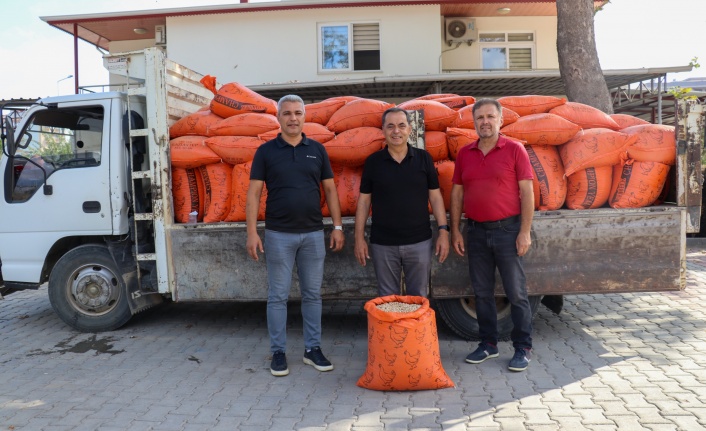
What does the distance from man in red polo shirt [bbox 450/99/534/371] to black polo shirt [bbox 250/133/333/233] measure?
1.09 metres

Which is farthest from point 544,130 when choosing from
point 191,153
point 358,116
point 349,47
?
point 349,47

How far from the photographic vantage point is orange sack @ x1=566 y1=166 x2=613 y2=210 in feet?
15.6

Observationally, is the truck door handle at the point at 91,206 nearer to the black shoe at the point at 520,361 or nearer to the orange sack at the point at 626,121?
the black shoe at the point at 520,361

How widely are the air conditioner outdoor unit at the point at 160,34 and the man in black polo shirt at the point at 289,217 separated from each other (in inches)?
455

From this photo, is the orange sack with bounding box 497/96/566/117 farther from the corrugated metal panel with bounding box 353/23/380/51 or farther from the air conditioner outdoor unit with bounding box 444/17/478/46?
the air conditioner outdoor unit with bounding box 444/17/478/46

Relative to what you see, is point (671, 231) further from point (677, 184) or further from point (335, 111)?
point (335, 111)

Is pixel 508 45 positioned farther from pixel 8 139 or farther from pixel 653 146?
pixel 8 139

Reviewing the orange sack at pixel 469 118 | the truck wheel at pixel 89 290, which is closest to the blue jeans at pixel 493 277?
the orange sack at pixel 469 118

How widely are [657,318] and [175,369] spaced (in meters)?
4.64

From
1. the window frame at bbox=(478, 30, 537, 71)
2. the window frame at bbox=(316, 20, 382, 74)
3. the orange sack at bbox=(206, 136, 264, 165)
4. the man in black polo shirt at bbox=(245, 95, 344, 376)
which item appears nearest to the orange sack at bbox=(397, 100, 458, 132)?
the man in black polo shirt at bbox=(245, 95, 344, 376)

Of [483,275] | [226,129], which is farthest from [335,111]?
[483,275]

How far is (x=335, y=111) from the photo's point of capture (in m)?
5.28

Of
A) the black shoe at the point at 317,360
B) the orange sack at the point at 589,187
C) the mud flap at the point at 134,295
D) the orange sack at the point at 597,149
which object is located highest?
the orange sack at the point at 597,149

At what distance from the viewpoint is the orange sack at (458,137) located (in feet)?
15.8
